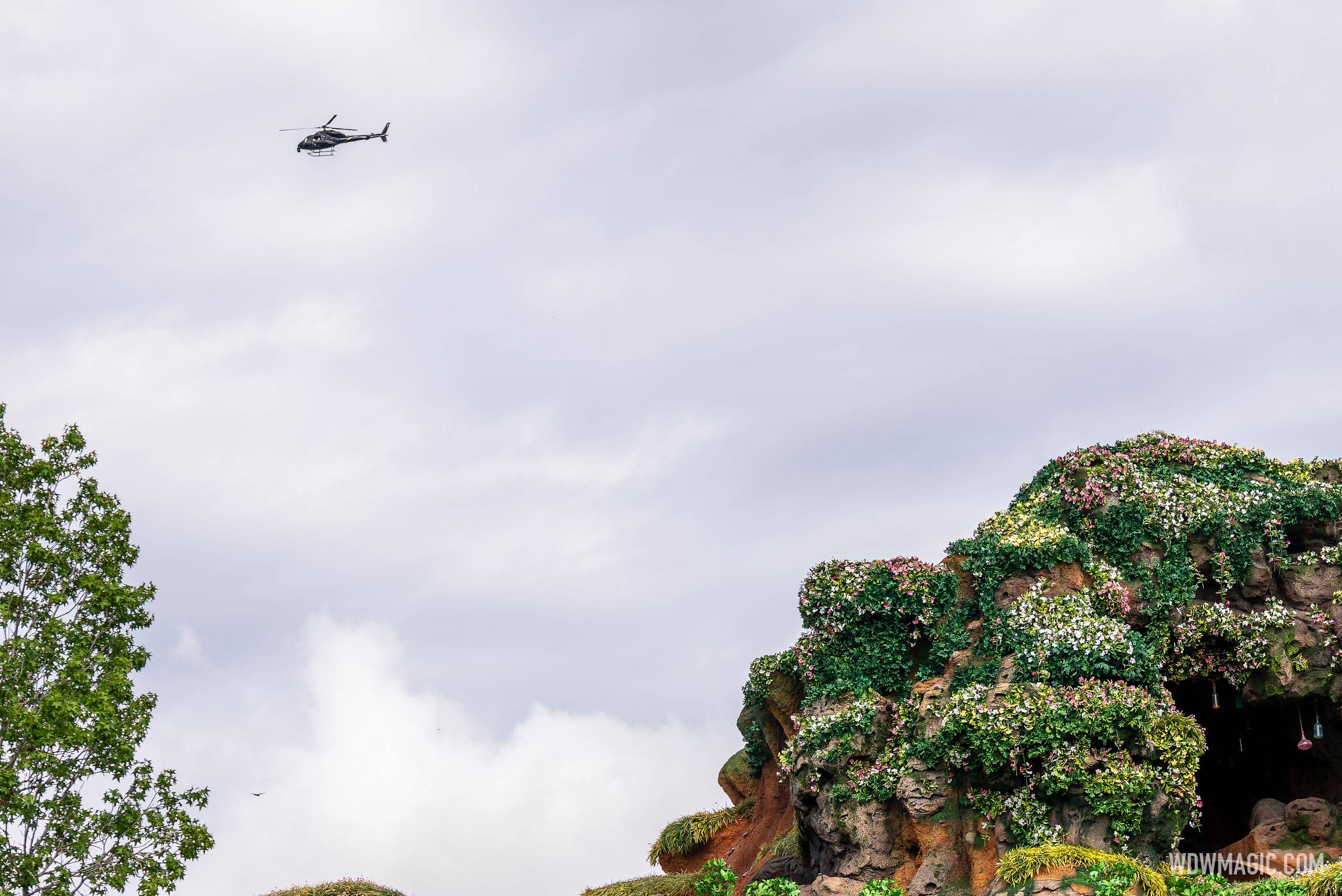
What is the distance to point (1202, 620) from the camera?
83.9 feet

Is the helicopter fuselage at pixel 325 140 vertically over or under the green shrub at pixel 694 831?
over

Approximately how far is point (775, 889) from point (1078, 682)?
6.34 metres

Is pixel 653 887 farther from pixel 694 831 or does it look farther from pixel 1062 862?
pixel 1062 862

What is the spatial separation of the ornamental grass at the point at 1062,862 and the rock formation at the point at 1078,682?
1.38 feet

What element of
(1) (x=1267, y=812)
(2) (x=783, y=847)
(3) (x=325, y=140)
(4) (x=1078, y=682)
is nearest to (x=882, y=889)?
(4) (x=1078, y=682)

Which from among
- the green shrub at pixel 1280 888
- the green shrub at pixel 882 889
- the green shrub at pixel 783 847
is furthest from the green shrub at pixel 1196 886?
the green shrub at pixel 783 847

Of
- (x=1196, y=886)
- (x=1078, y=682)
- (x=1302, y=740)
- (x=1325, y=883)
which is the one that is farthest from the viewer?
(x=1302, y=740)

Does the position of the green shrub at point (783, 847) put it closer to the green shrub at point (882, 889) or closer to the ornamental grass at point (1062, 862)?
the green shrub at point (882, 889)

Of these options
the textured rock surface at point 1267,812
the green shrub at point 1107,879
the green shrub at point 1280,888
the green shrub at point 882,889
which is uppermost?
the textured rock surface at point 1267,812

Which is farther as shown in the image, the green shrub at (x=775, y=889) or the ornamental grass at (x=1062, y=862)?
the green shrub at (x=775, y=889)

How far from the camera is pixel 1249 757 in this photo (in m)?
28.6

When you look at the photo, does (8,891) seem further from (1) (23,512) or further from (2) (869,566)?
(2) (869,566)

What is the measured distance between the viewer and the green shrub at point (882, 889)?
21.7 metres

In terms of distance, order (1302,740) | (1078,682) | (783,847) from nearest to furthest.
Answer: (1078,682) < (1302,740) < (783,847)
